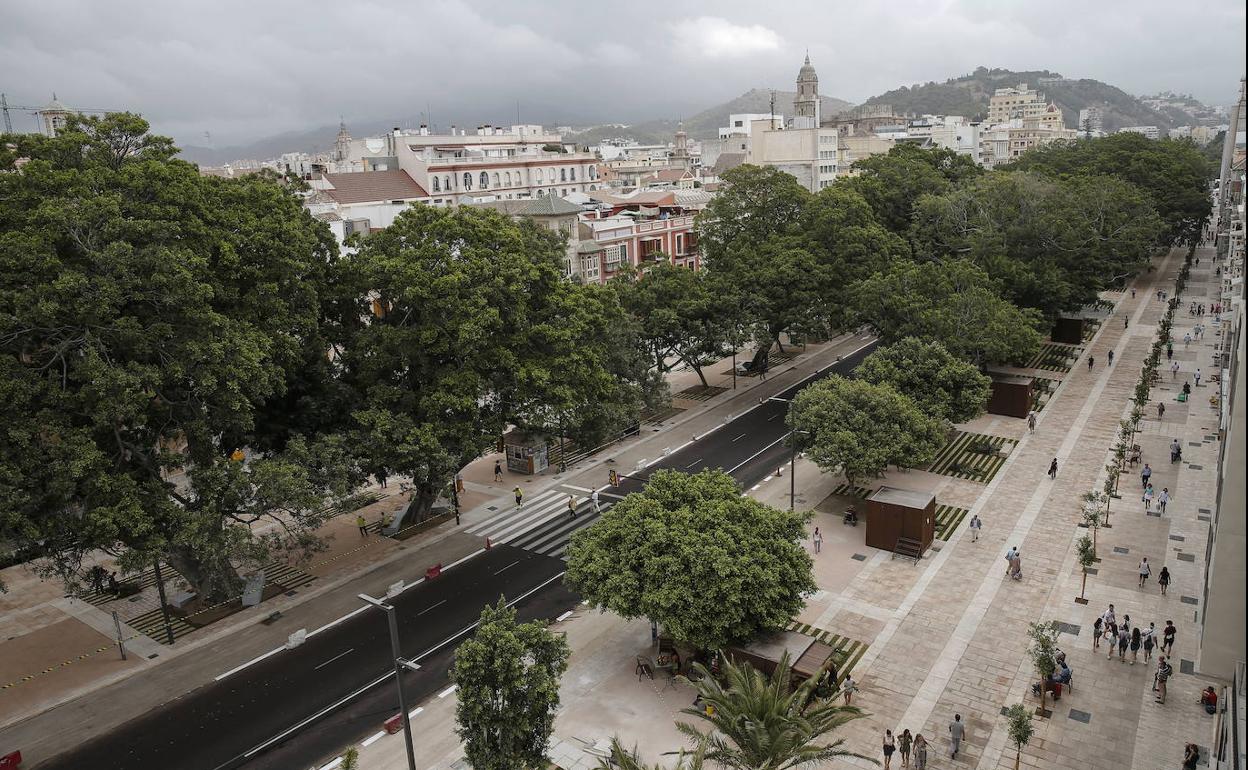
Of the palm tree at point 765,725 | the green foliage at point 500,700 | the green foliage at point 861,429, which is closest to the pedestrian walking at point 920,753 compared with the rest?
the palm tree at point 765,725

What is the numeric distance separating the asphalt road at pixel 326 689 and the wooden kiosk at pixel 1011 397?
30.6m

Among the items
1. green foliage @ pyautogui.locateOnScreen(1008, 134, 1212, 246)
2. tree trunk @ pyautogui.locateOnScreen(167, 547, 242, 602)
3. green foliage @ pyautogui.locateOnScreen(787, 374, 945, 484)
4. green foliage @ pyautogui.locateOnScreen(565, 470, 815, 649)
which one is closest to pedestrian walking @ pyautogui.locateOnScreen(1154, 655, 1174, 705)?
green foliage @ pyautogui.locateOnScreen(565, 470, 815, 649)

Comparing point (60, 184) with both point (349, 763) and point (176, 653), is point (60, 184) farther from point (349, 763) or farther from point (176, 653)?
point (349, 763)

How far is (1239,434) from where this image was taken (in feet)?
33.1

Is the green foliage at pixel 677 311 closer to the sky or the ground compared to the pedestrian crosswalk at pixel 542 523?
closer to the sky

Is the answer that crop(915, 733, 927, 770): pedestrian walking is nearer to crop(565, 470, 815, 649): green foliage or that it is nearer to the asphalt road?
crop(565, 470, 815, 649): green foliage

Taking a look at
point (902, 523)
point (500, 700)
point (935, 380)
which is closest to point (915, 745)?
point (500, 700)

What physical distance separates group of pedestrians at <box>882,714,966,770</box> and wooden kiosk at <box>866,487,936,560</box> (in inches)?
430

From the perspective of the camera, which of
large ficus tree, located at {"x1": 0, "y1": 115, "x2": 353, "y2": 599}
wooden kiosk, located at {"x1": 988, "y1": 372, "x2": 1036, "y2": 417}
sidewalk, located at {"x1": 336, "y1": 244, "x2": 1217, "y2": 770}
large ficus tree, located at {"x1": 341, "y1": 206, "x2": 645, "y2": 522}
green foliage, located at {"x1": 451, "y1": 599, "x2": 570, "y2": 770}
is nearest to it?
green foliage, located at {"x1": 451, "y1": 599, "x2": 570, "y2": 770}

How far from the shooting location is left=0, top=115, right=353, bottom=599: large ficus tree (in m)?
23.7

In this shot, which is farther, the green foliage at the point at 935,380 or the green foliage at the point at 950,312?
the green foliage at the point at 950,312

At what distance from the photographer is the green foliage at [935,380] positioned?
132 feet

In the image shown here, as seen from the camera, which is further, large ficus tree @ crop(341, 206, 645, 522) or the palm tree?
large ficus tree @ crop(341, 206, 645, 522)

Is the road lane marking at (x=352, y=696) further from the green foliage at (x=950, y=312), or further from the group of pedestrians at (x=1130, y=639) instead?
the green foliage at (x=950, y=312)
